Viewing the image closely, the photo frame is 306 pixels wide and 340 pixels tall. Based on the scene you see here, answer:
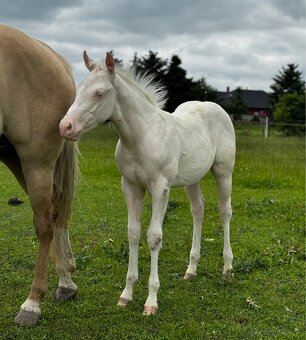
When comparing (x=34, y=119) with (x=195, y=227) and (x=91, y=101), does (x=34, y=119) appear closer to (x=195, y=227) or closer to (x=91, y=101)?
(x=91, y=101)

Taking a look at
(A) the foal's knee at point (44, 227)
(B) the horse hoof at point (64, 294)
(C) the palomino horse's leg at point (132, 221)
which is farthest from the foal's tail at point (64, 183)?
(B) the horse hoof at point (64, 294)

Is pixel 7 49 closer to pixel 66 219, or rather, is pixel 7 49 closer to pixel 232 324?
pixel 66 219

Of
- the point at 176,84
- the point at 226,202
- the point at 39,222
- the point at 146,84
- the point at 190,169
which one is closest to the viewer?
the point at 39,222

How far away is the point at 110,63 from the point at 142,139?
0.67m

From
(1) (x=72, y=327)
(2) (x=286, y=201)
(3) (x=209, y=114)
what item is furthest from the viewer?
(2) (x=286, y=201)

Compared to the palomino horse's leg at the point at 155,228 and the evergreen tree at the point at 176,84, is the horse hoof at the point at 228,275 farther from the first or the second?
the evergreen tree at the point at 176,84

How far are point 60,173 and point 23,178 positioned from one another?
292 mm

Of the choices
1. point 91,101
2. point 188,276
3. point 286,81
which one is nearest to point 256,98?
point 286,81

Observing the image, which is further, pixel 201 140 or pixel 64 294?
pixel 201 140

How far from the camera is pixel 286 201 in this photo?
8.16 meters

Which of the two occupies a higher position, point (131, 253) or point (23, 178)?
point (23, 178)

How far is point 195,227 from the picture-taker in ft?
15.8

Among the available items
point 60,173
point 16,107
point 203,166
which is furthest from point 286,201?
point 16,107

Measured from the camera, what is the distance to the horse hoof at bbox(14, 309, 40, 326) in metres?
3.43
